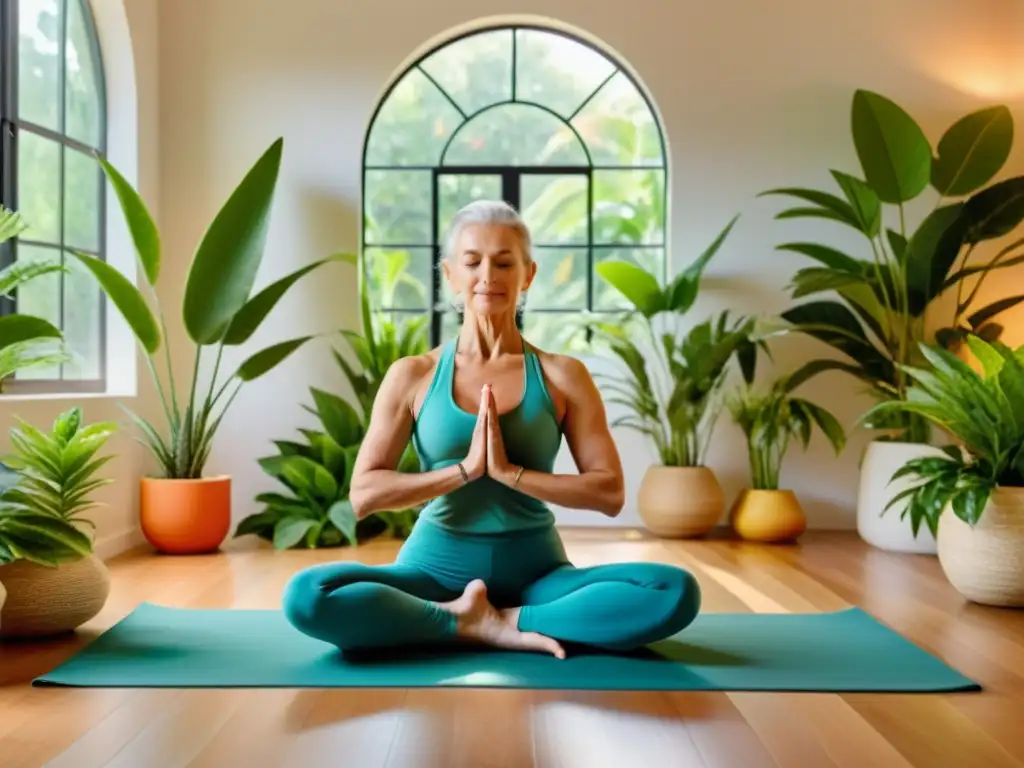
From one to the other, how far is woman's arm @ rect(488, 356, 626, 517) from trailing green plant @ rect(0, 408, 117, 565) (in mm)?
1058

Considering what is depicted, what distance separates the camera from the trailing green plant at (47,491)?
2.76 m

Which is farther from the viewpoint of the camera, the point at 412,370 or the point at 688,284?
the point at 688,284

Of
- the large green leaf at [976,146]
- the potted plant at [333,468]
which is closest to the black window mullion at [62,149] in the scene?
the potted plant at [333,468]

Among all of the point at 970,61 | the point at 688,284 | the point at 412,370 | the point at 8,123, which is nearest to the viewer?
the point at 412,370

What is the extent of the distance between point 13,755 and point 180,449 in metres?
2.66

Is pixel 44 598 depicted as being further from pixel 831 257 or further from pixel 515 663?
pixel 831 257

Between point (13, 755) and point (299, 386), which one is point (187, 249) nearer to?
point (299, 386)

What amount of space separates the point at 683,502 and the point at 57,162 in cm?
276

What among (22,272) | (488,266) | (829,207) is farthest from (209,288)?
(829,207)

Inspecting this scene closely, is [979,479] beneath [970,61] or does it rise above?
beneath

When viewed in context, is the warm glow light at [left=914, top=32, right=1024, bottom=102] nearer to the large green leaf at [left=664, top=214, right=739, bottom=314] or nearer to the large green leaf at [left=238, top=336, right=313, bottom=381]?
the large green leaf at [left=664, top=214, right=739, bottom=314]

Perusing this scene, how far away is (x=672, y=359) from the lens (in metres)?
4.98

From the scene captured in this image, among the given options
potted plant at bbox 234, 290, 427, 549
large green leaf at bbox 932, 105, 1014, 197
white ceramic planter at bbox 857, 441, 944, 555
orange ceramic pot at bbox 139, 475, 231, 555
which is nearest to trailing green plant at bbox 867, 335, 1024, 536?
white ceramic planter at bbox 857, 441, 944, 555

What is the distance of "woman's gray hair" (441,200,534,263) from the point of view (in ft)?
8.76
